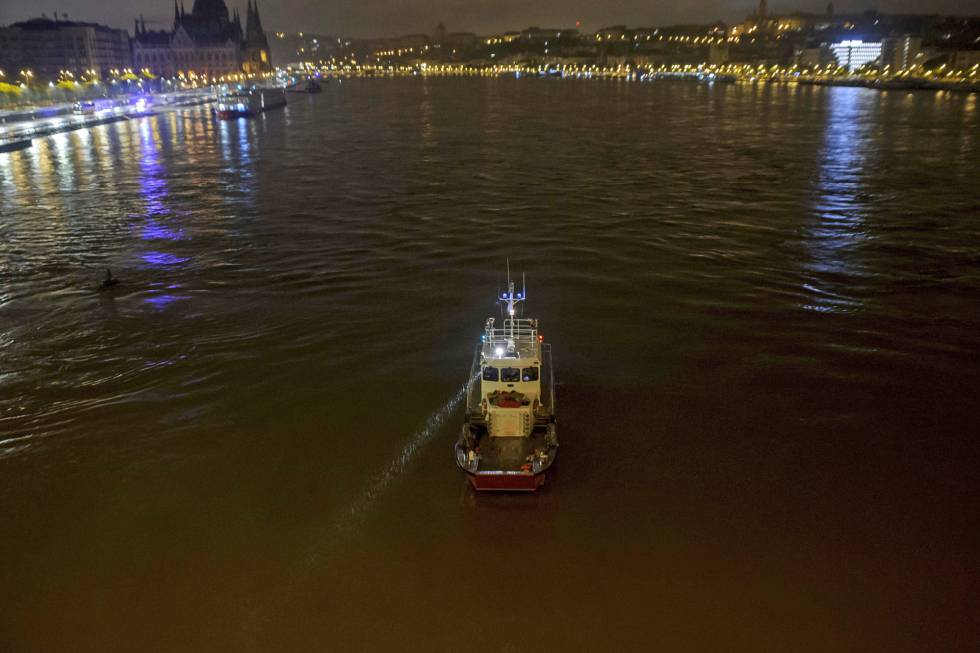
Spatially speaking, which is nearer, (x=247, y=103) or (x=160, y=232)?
(x=160, y=232)

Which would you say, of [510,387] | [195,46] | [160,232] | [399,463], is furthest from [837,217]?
[195,46]

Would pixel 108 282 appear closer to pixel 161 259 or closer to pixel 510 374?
pixel 161 259

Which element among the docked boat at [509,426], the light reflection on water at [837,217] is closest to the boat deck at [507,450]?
the docked boat at [509,426]

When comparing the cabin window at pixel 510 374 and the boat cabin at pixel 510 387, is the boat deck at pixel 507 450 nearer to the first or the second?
the boat cabin at pixel 510 387

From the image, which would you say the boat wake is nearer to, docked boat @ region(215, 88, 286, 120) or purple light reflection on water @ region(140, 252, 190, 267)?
purple light reflection on water @ region(140, 252, 190, 267)

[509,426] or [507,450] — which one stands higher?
[509,426]

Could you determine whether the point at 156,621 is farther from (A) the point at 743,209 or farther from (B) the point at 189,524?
(A) the point at 743,209
